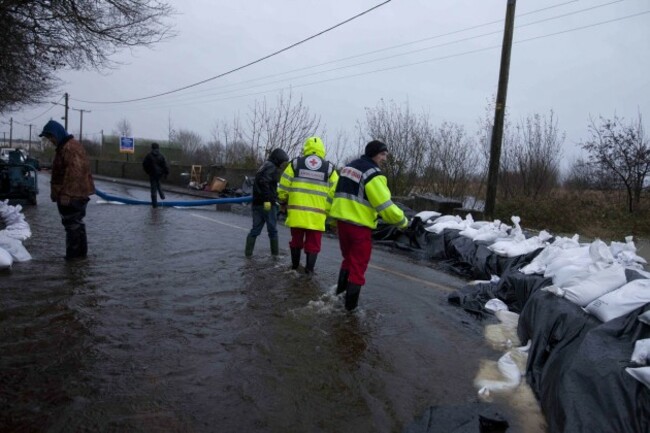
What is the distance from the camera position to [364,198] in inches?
195

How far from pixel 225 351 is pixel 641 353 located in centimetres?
284

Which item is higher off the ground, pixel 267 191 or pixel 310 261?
pixel 267 191

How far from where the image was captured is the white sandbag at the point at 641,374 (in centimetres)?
265

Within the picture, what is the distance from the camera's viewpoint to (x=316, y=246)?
6410 millimetres

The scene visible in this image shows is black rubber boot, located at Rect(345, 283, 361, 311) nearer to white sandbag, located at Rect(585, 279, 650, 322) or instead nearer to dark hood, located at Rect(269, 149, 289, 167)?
white sandbag, located at Rect(585, 279, 650, 322)

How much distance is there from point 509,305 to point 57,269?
5.51 metres

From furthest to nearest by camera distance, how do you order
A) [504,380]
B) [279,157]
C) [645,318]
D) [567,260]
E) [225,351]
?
1. [279,157]
2. [567,260]
3. [225,351]
4. [504,380]
5. [645,318]

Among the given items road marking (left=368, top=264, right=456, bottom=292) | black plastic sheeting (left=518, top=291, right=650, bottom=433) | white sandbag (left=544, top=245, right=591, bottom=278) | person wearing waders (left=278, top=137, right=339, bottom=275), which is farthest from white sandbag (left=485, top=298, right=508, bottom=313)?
person wearing waders (left=278, top=137, right=339, bottom=275)

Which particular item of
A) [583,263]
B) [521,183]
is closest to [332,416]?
[583,263]

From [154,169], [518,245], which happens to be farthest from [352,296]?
[154,169]

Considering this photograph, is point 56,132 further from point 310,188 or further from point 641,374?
point 641,374

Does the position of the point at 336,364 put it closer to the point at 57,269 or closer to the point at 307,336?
the point at 307,336

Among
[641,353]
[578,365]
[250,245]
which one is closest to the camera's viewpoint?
[641,353]

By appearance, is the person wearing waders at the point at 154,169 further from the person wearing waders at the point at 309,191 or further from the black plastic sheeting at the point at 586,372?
the black plastic sheeting at the point at 586,372
